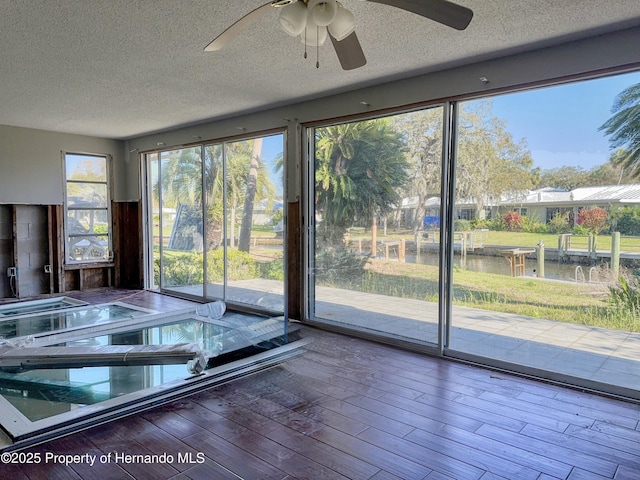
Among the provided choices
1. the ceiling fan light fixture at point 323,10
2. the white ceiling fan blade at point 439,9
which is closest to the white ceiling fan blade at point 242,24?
the ceiling fan light fixture at point 323,10

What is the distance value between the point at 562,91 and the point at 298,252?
333 cm

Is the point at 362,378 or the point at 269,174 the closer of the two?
the point at 362,378

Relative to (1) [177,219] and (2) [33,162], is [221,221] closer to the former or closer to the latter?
(1) [177,219]

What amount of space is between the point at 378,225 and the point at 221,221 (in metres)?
2.82

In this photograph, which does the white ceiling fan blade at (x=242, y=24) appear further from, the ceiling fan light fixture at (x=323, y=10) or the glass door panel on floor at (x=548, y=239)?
the glass door panel on floor at (x=548, y=239)

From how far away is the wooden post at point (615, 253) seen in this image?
3.41 meters

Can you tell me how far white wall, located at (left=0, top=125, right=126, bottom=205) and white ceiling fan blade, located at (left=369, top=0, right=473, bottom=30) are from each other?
7073 mm

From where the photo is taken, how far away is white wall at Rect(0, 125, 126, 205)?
6.91m

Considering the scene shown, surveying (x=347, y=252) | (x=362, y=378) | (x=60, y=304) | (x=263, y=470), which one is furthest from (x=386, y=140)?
(x=60, y=304)

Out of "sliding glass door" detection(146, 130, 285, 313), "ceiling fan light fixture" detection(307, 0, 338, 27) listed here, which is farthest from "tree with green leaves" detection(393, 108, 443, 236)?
"ceiling fan light fixture" detection(307, 0, 338, 27)

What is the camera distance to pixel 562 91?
11.8 feet

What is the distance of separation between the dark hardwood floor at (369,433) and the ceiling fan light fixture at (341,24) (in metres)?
2.40

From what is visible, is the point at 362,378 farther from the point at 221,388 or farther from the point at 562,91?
the point at 562,91

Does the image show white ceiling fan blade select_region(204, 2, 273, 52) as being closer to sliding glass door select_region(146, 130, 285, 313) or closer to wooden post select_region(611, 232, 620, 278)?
wooden post select_region(611, 232, 620, 278)
